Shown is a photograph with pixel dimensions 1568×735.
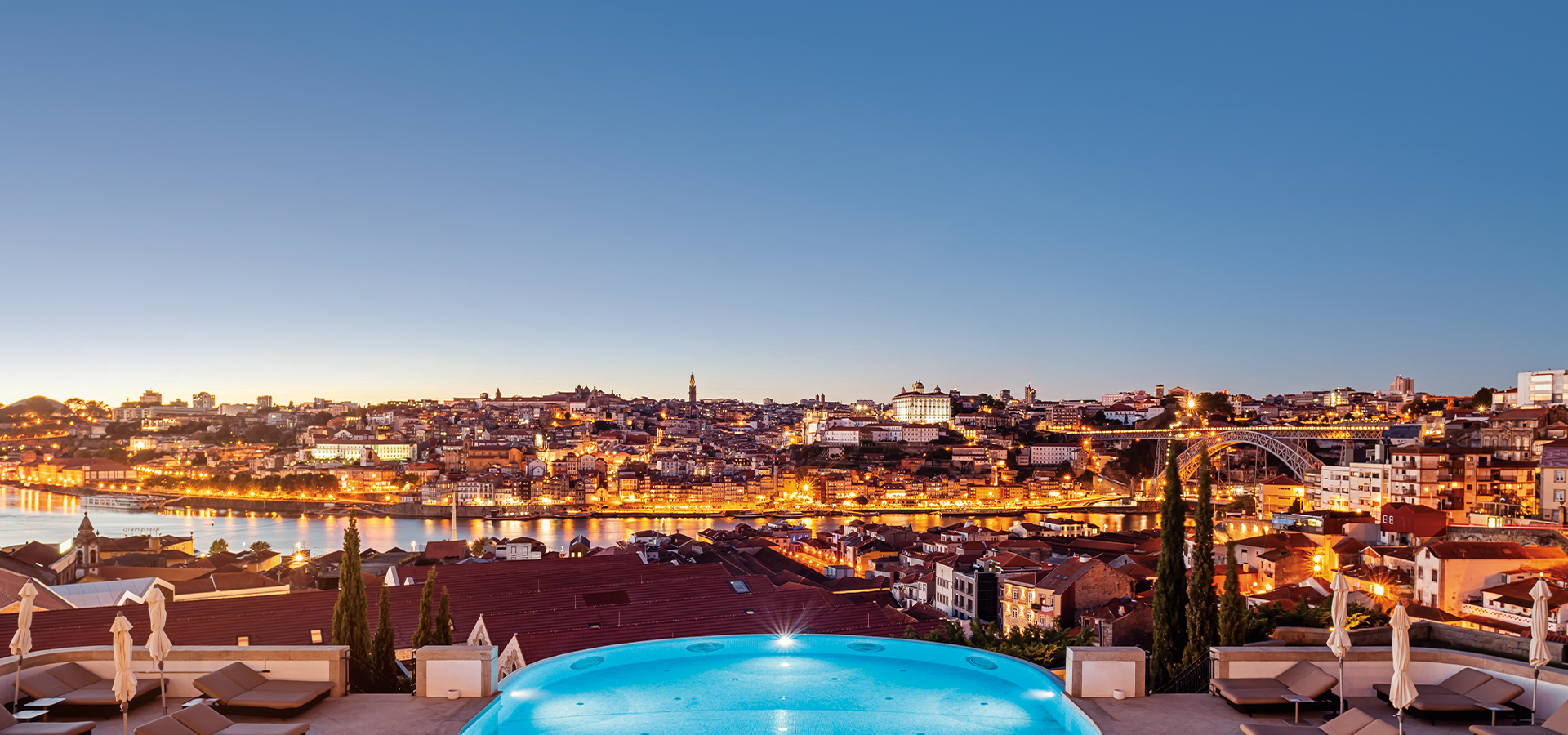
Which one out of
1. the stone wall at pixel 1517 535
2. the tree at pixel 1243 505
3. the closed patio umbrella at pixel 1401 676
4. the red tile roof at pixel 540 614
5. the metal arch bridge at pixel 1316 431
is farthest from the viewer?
the metal arch bridge at pixel 1316 431

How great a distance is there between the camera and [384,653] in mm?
4766

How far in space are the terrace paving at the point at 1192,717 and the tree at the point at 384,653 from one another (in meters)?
3.25

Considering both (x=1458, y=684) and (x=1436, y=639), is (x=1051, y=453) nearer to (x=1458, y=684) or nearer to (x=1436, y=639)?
(x=1436, y=639)

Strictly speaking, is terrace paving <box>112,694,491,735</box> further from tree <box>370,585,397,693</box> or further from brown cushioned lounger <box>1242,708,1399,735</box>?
Result: brown cushioned lounger <box>1242,708,1399,735</box>

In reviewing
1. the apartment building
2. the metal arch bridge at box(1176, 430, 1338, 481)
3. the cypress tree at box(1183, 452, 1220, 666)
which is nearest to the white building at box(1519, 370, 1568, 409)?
the metal arch bridge at box(1176, 430, 1338, 481)

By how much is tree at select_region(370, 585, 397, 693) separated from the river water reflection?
26.9 metres

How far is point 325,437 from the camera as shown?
71.9m

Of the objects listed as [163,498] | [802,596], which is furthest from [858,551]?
[163,498]

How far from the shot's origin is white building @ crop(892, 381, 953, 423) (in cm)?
7650

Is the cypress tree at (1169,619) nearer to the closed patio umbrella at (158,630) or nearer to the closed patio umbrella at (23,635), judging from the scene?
the closed patio umbrella at (158,630)

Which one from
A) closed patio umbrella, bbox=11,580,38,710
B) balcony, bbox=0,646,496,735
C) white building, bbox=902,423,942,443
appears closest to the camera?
closed patio umbrella, bbox=11,580,38,710

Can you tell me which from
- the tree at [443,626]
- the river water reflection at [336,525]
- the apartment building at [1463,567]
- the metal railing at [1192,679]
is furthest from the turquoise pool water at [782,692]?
the river water reflection at [336,525]

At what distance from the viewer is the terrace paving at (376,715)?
122 inches

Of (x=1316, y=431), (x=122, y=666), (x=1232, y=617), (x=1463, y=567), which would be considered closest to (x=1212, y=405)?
(x=1316, y=431)
